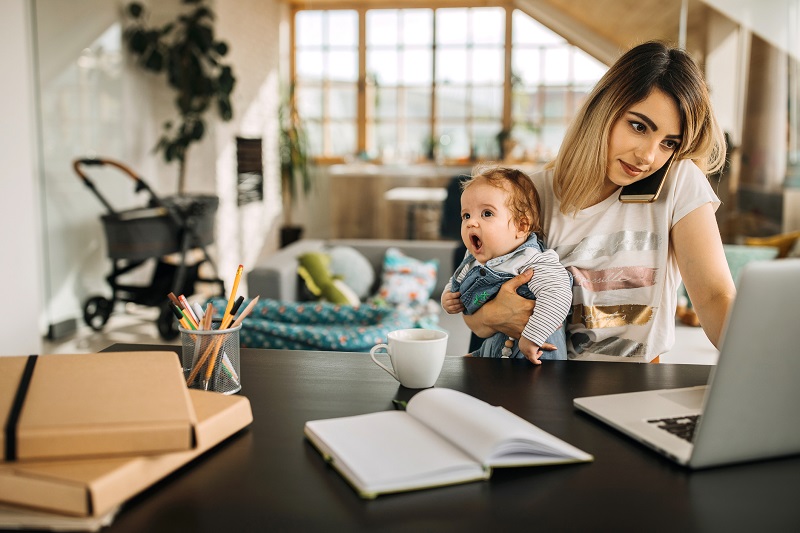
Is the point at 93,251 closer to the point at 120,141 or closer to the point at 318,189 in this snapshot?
the point at 120,141

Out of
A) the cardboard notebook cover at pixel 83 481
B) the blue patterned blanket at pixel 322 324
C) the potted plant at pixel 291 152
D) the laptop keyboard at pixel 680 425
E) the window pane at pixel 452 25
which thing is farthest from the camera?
the window pane at pixel 452 25

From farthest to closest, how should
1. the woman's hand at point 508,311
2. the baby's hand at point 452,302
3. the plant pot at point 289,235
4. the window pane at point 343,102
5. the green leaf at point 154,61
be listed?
1. the window pane at point 343,102
2. the plant pot at point 289,235
3. the green leaf at point 154,61
4. the baby's hand at point 452,302
5. the woman's hand at point 508,311

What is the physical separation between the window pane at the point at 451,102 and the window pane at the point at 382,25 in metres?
0.79

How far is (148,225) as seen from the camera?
4785 mm

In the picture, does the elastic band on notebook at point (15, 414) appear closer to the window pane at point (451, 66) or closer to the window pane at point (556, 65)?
the window pane at point (451, 66)

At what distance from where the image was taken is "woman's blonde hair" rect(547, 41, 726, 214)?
148 centimetres

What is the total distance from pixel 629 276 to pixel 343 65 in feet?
26.1

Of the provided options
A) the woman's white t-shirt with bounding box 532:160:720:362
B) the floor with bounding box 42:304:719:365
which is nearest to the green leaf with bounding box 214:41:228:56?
the floor with bounding box 42:304:719:365

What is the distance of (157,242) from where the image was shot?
485 centimetres

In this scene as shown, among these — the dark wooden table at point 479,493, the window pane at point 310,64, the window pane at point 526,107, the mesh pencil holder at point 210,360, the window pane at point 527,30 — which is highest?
the window pane at point 527,30

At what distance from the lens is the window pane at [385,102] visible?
9148 millimetres

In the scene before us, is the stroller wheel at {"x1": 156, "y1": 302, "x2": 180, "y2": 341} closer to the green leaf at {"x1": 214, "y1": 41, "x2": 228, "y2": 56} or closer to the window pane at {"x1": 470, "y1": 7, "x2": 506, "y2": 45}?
the green leaf at {"x1": 214, "y1": 41, "x2": 228, "y2": 56}

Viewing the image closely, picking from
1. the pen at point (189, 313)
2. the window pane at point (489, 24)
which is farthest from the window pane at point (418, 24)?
the pen at point (189, 313)

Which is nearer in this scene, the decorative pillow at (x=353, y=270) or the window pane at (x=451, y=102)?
the decorative pillow at (x=353, y=270)
